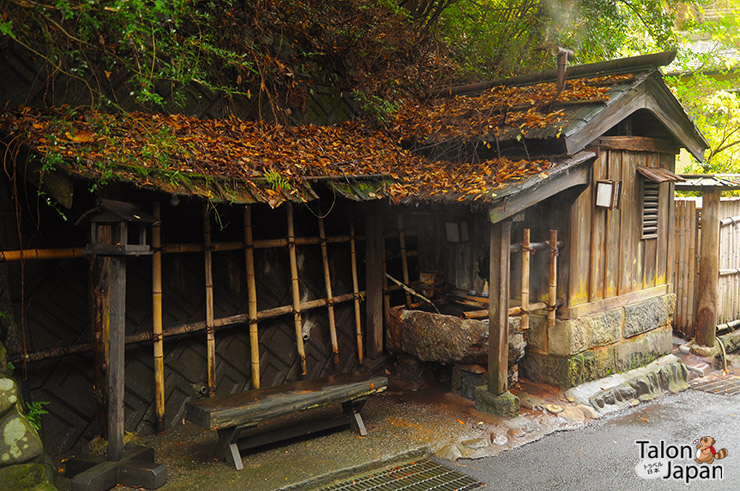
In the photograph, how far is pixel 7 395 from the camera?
497 cm

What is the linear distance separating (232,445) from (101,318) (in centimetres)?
176

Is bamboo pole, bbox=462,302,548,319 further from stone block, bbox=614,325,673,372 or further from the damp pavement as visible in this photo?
stone block, bbox=614,325,673,372

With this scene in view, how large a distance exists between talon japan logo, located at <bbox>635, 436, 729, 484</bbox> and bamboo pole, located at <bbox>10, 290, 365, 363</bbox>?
4.24 metres

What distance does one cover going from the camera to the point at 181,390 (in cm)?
712

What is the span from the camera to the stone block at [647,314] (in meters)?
9.17

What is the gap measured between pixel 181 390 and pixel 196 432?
21.5 inches

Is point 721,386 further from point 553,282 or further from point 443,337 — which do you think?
point 443,337

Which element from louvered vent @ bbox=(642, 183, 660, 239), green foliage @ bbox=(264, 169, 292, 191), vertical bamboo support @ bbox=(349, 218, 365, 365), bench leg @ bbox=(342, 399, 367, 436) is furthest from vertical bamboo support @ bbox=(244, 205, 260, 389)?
louvered vent @ bbox=(642, 183, 660, 239)

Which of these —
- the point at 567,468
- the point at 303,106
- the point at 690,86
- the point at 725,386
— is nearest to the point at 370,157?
the point at 303,106

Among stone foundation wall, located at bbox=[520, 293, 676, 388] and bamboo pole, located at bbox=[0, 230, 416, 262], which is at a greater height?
bamboo pole, located at bbox=[0, 230, 416, 262]

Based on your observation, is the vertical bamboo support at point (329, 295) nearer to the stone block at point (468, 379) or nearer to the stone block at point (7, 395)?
the stone block at point (468, 379)

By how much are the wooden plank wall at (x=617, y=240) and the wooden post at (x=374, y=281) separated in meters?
2.67

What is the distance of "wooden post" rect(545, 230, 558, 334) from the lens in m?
8.01

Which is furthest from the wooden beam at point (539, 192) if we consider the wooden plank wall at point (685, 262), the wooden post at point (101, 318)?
the wooden plank wall at point (685, 262)
